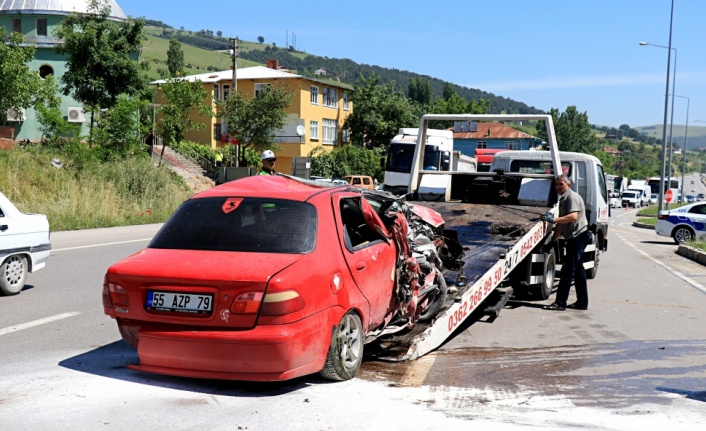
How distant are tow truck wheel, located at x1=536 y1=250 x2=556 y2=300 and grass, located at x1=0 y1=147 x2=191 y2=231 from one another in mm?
15770

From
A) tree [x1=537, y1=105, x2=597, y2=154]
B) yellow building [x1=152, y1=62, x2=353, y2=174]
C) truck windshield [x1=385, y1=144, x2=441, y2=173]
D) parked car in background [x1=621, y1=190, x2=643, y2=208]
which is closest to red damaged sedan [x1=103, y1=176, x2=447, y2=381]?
truck windshield [x1=385, y1=144, x2=441, y2=173]

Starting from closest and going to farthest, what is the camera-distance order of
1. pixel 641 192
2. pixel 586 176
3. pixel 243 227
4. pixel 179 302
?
pixel 179 302 < pixel 243 227 < pixel 586 176 < pixel 641 192

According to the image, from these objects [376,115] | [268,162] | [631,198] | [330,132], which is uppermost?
[376,115]

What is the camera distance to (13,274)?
10.3 m

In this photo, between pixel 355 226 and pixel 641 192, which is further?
pixel 641 192

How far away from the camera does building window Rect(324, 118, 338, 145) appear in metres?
71.8

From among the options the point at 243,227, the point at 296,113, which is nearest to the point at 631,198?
the point at 296,113

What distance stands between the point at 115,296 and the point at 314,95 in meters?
65.2

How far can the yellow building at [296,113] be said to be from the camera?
218ft

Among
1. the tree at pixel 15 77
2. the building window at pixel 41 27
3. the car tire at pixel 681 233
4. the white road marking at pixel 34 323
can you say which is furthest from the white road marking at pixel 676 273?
the building window at pixel 41 27

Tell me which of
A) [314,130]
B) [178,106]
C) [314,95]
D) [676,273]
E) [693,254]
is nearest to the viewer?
[676,273]

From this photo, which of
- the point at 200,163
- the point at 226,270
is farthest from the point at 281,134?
the point at 226,270

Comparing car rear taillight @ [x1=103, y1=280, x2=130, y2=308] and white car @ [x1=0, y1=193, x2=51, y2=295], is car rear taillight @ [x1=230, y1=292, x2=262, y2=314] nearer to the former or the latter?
car rear taillight @ [x1=103, y1=280, x2=130, y2=308]

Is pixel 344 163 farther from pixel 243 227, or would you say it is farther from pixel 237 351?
pixel 237 351
